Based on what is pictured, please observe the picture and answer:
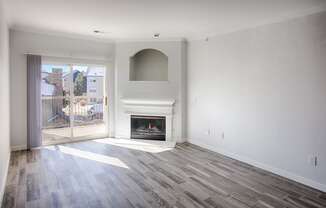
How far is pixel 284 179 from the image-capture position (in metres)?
3.31

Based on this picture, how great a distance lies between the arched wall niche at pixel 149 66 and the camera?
5824mm

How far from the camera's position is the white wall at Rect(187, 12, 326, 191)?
3029 mm

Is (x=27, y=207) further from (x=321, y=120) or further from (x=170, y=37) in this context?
(x=170, y=37)

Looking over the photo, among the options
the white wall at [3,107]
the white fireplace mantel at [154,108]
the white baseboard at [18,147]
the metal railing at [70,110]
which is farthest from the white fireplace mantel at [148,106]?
the white wall at [3,107]

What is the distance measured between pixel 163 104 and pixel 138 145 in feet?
3.73

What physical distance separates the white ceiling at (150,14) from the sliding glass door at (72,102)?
1004 millimetres

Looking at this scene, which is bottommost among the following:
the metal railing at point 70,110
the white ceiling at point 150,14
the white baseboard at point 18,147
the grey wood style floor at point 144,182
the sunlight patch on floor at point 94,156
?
the grey wood style floor at point 144,182

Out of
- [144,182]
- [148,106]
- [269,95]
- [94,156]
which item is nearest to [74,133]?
[94,156]

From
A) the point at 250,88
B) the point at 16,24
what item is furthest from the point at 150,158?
the point at 16,24

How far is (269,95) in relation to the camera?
3592 millimetres

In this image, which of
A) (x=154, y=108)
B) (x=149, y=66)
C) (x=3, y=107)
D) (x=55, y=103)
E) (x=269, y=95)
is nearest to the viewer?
(x=3, y=107)

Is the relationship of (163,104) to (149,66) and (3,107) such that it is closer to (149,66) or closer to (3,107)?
(149,66)

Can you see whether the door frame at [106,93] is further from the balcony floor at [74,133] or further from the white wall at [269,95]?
the white wall at [269,95]

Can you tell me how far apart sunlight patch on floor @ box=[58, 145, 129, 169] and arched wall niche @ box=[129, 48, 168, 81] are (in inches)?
90.4
